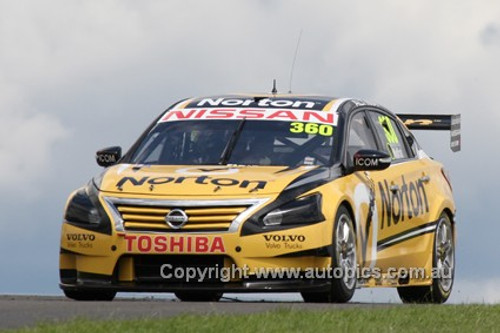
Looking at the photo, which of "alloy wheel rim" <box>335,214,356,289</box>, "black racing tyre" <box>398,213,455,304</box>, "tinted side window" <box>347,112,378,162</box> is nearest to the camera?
"alloy wheel rim" <box>335,214,356,289</box>

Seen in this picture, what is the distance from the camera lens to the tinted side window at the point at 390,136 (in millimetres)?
15766

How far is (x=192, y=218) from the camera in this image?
13.0m

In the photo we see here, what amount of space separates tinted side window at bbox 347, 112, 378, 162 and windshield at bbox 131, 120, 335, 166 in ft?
0.80

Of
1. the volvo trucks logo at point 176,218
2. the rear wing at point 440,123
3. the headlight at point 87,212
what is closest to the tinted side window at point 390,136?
the rear wing at point 440,123

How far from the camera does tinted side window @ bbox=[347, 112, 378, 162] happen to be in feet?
47.6

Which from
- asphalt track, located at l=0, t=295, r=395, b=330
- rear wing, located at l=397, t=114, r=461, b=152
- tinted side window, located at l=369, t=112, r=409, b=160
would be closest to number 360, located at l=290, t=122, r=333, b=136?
tinted side window, located at l=369, t=112, r=409, b=160

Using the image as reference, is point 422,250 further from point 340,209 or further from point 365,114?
point 340,209

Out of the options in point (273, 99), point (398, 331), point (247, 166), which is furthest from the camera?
point (273, 99)

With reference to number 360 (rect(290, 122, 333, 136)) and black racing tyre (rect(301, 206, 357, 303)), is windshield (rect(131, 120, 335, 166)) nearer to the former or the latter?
number 360 (rect(290, 122, 333, 136))

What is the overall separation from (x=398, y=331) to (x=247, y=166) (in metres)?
3.52

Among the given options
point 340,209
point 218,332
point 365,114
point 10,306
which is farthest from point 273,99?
point 218,332

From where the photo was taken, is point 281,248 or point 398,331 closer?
point 398,331

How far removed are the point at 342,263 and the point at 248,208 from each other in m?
0.98

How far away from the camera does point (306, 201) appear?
13102 millimetres
